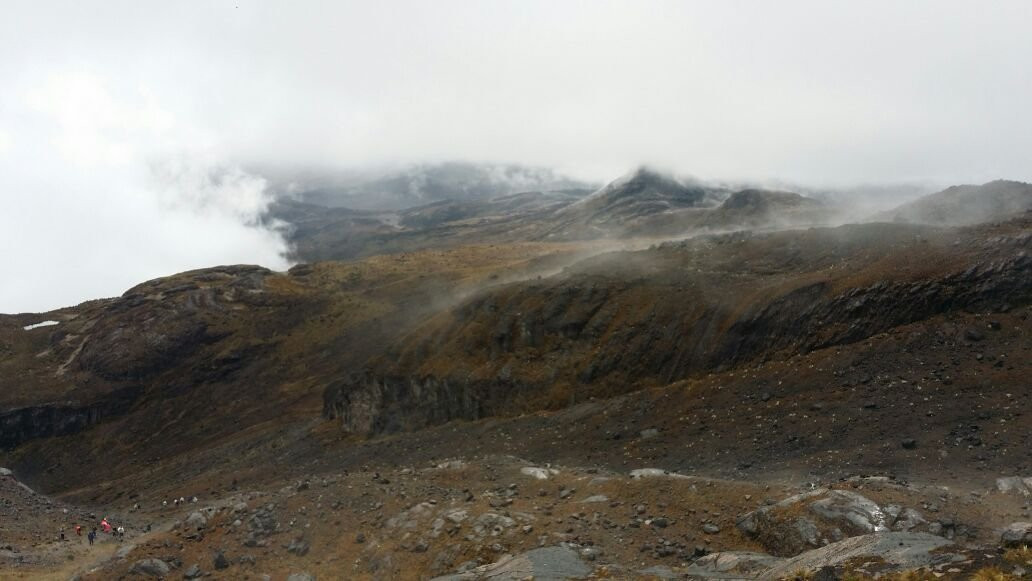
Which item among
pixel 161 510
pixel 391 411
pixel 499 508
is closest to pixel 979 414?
pixel 499 508

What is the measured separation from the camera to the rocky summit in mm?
20203

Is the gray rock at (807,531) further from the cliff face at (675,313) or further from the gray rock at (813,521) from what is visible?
the cliff face at (675,313)

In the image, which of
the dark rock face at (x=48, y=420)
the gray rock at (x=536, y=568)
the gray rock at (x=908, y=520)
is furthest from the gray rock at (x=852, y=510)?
the dark rock face at (x=48, y=420)

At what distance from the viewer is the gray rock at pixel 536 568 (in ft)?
61.2

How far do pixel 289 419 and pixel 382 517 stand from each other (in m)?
49.2

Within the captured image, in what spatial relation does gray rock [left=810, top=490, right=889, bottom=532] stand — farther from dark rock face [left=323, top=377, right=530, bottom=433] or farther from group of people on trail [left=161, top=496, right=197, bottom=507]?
group of people on trail [left=161, top=496, right=197, bottom=507]

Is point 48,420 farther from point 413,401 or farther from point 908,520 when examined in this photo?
point 908,520

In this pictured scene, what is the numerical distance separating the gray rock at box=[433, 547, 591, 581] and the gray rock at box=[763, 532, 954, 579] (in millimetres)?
5515

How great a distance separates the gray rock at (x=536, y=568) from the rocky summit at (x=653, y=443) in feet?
0.34

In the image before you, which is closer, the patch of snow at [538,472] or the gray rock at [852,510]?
the gray rock at [852,510]

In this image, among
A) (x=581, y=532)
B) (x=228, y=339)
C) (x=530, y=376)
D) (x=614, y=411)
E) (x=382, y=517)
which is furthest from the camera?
(x=228, y=339)

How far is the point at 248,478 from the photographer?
56.2m

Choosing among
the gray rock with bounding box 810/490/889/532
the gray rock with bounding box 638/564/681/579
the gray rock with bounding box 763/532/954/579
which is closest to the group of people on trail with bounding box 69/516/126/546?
the gray rock with bounding box 638/564/681/579

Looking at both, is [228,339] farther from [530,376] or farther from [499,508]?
[499,508]
